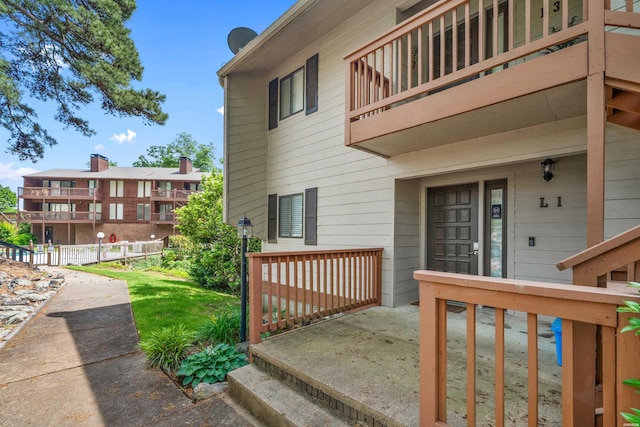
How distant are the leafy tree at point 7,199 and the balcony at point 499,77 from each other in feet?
177

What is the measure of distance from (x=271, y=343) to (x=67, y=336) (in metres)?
3.93

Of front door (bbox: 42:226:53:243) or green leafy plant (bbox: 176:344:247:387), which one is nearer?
green leafy plant (bbox: 176:344:247:387)

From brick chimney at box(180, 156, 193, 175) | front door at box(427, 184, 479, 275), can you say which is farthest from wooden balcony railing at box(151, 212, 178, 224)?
front door at box(427, 184, 479, 275)

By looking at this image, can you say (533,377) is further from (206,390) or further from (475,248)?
(475,248)

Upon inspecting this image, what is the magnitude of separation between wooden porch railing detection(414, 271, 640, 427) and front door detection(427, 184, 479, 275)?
11.4ft

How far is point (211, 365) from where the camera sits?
3.32m

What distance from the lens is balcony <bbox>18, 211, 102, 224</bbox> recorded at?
26.6 m

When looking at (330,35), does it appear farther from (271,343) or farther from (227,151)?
(271,343)

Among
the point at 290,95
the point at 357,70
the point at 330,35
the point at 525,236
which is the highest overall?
the point at 330,35

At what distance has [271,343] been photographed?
3.30 metres

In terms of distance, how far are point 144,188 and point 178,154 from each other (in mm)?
11205

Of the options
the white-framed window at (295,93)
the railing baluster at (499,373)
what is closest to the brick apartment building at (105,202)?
the white-framed window at (295,93)

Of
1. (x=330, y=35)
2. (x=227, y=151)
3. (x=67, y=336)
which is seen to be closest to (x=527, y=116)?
(x=330, y=35)

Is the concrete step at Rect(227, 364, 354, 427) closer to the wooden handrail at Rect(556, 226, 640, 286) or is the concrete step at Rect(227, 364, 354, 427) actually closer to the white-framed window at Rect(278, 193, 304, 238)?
the wooden handrail at Rect(556, 226, 640, 286)
